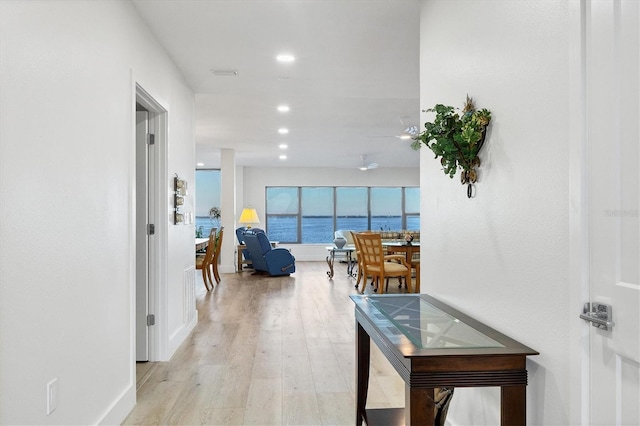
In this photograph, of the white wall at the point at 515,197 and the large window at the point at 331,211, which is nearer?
the white wall at the point at 515,197

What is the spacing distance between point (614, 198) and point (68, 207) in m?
2.01

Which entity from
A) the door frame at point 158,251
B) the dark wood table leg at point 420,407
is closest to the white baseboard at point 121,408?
the door frame at point 158,251

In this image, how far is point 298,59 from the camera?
152 inches

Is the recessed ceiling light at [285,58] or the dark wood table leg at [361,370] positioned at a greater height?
the recessed ceiling light at [285,58]

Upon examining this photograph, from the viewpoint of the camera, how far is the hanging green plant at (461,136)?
1.81 metres

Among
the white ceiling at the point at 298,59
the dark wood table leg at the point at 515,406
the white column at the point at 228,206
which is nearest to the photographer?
the dark wood table leg at the point at 515,406

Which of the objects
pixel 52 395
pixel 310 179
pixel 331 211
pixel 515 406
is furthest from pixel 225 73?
pixel 331 211

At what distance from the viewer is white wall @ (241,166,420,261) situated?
12.5 metres

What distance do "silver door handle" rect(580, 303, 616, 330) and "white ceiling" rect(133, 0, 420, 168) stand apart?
88.6 inches

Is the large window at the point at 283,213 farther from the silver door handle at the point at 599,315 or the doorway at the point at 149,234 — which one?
the silver door handle at the point at 599,315

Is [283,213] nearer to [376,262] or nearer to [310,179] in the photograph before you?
[310,179]

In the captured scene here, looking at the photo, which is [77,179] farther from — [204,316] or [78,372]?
[204,316]

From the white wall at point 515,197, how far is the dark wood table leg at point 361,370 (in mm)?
445

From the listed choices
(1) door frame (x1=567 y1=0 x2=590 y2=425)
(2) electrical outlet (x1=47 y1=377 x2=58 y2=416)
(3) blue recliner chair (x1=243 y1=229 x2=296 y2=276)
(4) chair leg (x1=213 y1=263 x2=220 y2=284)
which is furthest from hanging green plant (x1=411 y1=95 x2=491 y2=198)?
(3) blue recliner chair (x1=243 y1=229 x2=296 y2=276)
